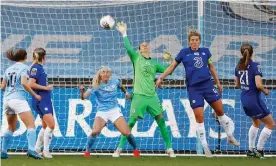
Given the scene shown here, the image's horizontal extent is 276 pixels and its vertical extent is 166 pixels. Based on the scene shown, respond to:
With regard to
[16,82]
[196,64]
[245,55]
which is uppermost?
[245,55]

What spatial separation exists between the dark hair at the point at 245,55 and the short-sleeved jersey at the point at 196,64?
62 centimetres

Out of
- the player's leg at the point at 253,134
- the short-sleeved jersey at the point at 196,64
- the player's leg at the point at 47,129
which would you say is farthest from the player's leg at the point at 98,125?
the player's leg at the point at 253,134

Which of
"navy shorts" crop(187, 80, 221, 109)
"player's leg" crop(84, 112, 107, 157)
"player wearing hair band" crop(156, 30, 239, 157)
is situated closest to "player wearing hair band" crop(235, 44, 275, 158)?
"player wearing hair band" crop(156, 30, 239, 157)

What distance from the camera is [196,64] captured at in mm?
13062

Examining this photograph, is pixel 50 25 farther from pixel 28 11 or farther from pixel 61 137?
pixel 61 137

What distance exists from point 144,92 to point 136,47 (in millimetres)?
2618

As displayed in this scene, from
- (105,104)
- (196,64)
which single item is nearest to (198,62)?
(196,64)

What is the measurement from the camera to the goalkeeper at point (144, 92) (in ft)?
45.6

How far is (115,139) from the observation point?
1552cm

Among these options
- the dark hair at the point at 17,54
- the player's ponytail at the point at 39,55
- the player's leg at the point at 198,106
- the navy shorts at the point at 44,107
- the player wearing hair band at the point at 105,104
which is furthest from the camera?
the player wearing hair band at the point at 105,104

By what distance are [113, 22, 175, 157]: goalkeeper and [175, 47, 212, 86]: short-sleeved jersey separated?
0.72m

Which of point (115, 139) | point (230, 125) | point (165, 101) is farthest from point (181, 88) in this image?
point (230, 125)

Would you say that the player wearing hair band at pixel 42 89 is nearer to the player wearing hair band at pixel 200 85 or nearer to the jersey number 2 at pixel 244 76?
the player wearing hair band at pixel 200 85

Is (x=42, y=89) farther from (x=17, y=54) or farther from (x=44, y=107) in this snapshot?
(x=17, y=54)
